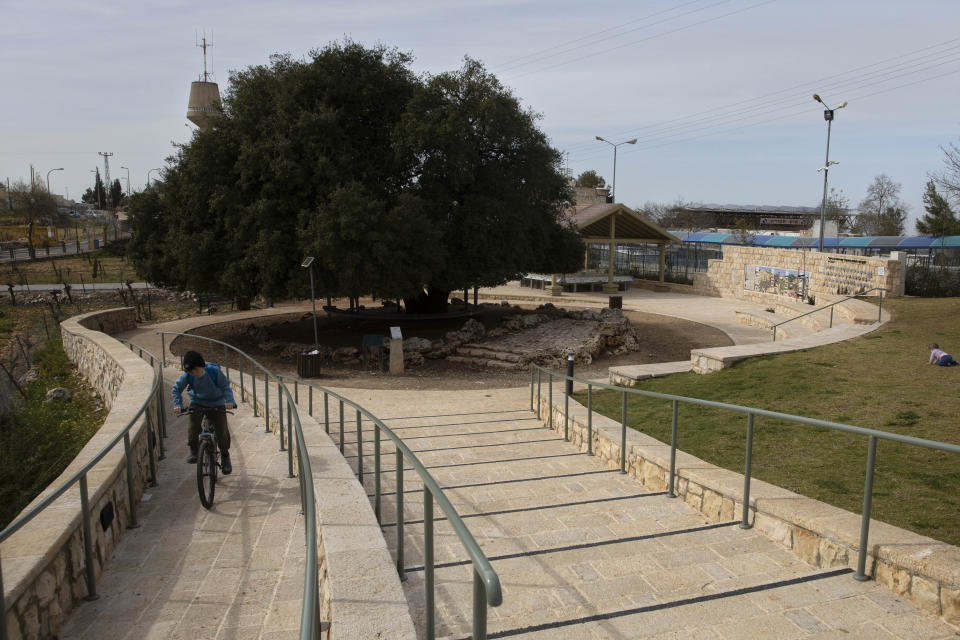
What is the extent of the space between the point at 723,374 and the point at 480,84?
12260mm

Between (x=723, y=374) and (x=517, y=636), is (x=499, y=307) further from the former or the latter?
(x=517, y=636)

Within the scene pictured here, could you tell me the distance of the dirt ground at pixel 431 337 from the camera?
15.7 m

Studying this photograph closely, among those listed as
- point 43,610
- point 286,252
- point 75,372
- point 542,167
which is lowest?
point 75,372

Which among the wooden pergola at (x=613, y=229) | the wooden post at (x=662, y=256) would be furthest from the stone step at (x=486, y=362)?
the wooden post at (x=662, y=256)

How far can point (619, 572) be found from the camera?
149 inches

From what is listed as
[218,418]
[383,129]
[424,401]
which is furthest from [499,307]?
[218,418]

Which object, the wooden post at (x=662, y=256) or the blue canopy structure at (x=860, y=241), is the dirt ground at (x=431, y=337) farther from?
the blue canopy structure at (x=860, y=241)

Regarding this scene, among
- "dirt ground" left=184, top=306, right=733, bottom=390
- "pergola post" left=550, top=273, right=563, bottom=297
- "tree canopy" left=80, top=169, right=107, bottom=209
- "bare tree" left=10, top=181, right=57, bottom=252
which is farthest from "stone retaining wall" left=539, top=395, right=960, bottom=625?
"tree canopy" left=80, top=169, right=107, bottom=209

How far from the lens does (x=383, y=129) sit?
63.2 feet

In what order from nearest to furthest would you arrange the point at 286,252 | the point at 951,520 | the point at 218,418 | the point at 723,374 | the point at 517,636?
the point at 517,636 < the point at 951,520 < the point at 218,418 < the point at 723,374 < the point at 286,252

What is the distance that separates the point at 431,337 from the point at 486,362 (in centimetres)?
344

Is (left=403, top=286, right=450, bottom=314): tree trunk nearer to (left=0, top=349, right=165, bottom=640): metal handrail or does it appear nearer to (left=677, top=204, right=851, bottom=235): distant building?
(left=0, top=349, right=165, bottom=640): metal handrail

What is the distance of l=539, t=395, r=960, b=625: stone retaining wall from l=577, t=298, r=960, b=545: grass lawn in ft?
2.15

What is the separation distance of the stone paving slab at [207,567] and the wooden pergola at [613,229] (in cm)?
2776
